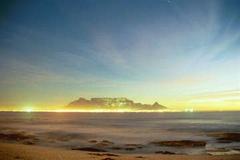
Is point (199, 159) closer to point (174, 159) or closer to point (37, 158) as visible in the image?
point (174, 159)

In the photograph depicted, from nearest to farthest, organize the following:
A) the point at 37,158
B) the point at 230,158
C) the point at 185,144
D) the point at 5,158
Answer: the point at 5,158 → the point at 37,158 → the point at 230,158 → the point at 185,144

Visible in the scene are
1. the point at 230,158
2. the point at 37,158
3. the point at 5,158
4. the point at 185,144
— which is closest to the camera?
the point at 5,158

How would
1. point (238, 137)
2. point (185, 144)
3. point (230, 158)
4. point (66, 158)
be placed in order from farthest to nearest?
point (238, 137)
point (185, 144)
point (230, 158)
point (66, 158)

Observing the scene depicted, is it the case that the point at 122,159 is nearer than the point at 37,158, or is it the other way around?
the point at 37,158

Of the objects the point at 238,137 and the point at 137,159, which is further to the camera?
the point at 238,137

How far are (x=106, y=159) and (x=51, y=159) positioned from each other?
171 inches

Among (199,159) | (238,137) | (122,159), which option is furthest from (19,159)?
(238,137)

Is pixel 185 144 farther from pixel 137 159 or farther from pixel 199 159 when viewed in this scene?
pixel 137 159

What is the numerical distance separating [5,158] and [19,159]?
89cm

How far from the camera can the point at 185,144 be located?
43.5 meters

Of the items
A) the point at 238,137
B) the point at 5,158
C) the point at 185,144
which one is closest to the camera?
the point at 5,158

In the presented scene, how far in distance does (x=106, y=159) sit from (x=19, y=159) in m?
6.71

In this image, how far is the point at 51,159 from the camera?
66.1ft

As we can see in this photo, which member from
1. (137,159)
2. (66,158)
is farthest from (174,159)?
(66,158)
